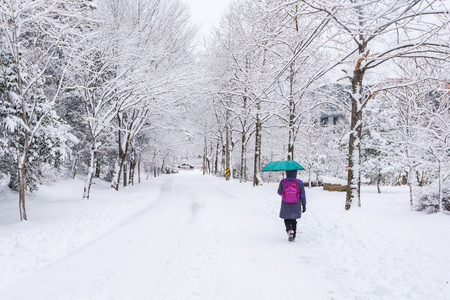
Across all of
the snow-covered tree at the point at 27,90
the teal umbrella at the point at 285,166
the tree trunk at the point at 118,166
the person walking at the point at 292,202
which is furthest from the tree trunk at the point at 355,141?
the tree trunk at the point at 118,166

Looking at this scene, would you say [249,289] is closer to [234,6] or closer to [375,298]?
[375,298]

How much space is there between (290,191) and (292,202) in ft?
0.88

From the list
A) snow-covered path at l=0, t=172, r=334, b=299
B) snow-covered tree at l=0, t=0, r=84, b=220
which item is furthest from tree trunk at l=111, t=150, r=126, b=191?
snow-covered path at l=0, t=172, r=334, b=299

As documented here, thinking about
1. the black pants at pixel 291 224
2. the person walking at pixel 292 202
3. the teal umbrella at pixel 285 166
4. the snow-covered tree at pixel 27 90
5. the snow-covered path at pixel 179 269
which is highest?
the snow-covered tree at pixel 27 90

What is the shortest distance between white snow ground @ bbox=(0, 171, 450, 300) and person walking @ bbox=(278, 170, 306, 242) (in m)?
0.46

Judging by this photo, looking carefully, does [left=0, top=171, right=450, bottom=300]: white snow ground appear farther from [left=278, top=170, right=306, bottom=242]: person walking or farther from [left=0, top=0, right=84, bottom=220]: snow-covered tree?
[left=0, top=0, right=84, bottom=220]: snow-covered tree

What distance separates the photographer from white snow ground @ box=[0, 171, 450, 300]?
3.95 m

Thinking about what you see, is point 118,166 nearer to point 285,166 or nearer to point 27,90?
point 27,90

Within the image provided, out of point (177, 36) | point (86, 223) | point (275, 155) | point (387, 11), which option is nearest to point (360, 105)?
point (387, 11)

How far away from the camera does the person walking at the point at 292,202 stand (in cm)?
662

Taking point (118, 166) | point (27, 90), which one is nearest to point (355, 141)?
point (27, 90)

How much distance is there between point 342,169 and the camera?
35312 mm

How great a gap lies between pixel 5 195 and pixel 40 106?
7113 millimetres

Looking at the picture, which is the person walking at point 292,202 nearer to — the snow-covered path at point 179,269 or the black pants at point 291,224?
the black pants at point 291,224
